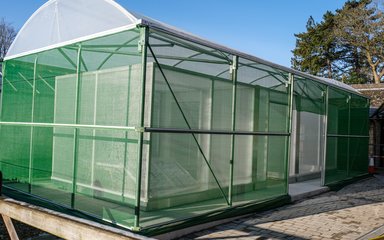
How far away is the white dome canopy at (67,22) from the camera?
212 inches

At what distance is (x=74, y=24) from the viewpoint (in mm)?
6152

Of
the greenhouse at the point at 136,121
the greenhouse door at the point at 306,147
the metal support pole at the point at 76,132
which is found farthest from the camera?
the greenhouse door at the point at 306,147

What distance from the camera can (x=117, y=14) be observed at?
529 centimetres

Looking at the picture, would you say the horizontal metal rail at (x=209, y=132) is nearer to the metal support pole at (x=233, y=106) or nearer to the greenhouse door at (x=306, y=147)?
the metal support pole at (x=233, y=106)

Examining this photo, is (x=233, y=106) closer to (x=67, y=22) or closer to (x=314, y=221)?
(x=314, y=221)

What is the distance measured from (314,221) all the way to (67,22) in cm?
555

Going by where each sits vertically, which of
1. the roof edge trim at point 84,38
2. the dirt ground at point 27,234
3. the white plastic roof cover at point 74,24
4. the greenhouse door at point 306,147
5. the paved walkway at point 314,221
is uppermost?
the white plastic roof cover at point 74,24

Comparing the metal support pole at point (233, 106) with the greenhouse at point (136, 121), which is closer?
the greenhouse at point (136, 121)

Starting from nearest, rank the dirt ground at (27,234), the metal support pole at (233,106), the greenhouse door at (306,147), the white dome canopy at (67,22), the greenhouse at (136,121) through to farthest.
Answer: the greenhouse at (136,121)
the dirt ground at (27,234)
the white dome canopy at (67,22)
the metal support pole at (233,106)
the greenhouse door at (306,147)

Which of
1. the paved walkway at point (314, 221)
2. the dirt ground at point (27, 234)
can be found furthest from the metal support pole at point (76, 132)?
the paved walkway at point (314, 221)

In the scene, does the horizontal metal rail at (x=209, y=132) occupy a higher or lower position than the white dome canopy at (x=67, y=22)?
lower

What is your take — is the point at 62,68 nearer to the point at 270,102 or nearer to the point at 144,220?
the point at 144,220

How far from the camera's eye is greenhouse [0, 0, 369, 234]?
16.5 ft

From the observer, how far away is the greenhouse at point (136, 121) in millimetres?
5031
